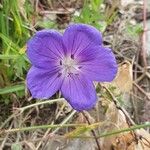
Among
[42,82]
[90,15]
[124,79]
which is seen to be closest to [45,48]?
[42,82]

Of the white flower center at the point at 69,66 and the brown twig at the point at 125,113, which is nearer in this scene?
the white flower center at the point at 69,66

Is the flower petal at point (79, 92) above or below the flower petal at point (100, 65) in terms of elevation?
below

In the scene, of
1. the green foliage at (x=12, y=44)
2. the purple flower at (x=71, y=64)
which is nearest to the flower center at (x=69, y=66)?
the purple flower at (x=71, y=64)

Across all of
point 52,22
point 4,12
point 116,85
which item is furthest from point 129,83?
point 4,12

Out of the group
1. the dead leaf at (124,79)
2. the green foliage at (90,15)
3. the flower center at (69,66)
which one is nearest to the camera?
the flower center at (69,66)

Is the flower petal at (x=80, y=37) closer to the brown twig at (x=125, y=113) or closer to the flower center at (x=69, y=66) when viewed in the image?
the flower center at (x=69, y=66)

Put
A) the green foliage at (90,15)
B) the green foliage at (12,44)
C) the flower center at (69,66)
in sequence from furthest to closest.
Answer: the green foliage at (90,15) → the green foliage at (12,44) → the flower center at (69,66)

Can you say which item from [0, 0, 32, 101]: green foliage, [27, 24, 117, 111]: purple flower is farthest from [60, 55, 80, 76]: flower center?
[0, 0, 32, 101]: green foliage
